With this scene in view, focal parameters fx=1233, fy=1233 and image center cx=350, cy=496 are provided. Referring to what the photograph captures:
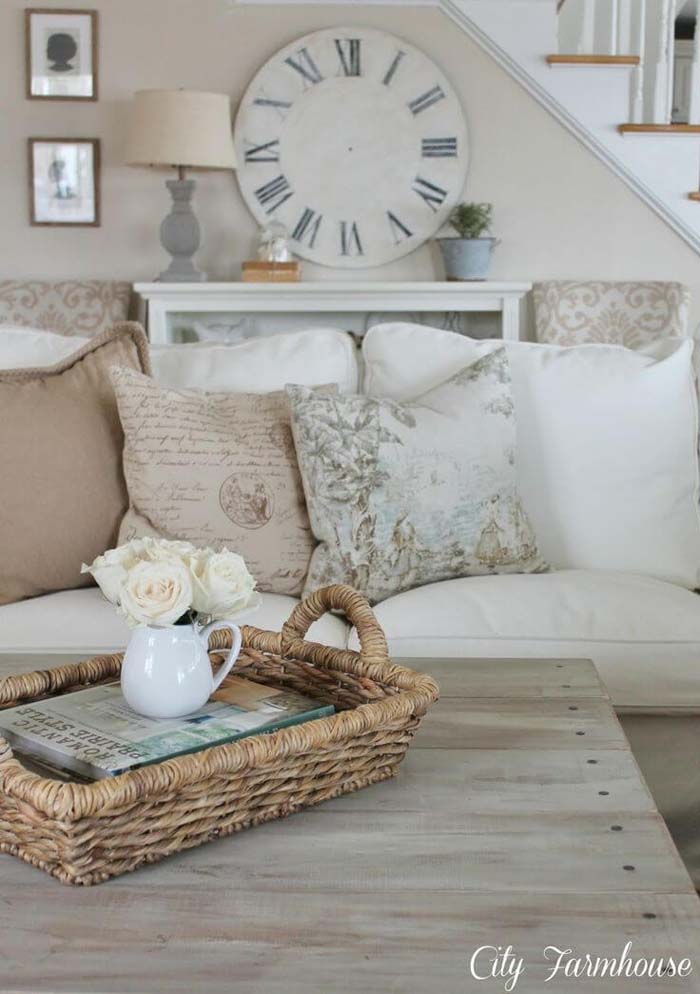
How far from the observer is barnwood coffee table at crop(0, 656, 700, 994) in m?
0.94

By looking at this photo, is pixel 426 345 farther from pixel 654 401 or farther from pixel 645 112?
pixel 645 112

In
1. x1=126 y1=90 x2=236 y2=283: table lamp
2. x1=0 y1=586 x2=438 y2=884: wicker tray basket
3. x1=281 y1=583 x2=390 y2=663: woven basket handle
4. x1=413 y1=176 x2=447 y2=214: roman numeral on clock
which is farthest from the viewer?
x1=413 y1=176 x2=447 y2=214: roman numeral on clock

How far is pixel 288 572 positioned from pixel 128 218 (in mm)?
2462

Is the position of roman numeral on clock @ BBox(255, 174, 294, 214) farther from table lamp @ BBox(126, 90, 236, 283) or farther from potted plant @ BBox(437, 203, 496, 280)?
potted plant @ BBox(437, 203, 496, 280)

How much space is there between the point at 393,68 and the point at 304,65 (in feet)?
1.01

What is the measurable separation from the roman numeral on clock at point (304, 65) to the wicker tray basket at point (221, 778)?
3.16 m

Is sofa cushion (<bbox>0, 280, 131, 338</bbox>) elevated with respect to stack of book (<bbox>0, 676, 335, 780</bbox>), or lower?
elevated

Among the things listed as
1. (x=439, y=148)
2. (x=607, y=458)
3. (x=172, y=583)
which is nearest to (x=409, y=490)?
(x=607, y=458)

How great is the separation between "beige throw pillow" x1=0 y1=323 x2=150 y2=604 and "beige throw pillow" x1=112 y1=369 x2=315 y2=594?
0.19ft

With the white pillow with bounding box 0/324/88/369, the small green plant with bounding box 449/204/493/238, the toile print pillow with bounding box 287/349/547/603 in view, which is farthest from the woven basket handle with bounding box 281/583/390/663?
the small green plant with bounding box 449/204/493/238

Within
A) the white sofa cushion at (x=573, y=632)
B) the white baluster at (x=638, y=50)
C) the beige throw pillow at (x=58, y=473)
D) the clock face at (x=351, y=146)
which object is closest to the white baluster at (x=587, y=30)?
the white baluster at (x=638, y=50)

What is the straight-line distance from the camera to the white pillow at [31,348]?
2.50 m

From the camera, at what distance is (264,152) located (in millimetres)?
4301

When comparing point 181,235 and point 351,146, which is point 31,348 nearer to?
point 181,235
